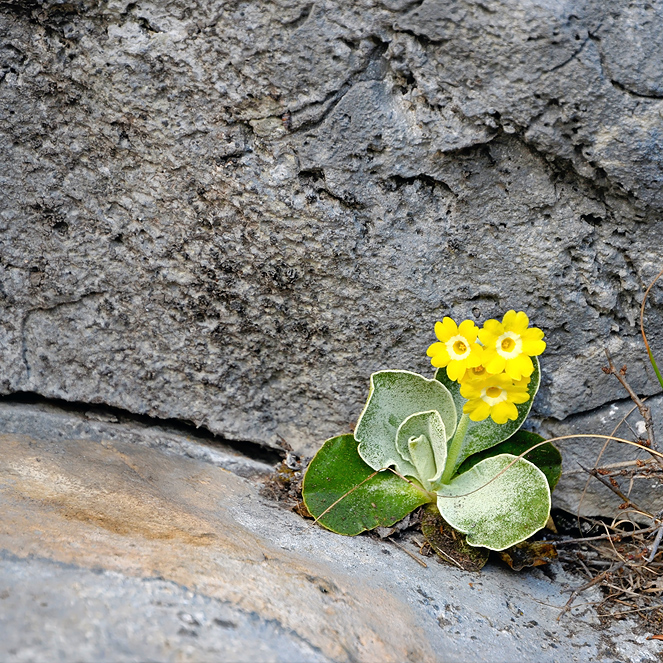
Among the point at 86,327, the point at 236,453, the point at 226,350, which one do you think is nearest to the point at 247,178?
the point at 226,350

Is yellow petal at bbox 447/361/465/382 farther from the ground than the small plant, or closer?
farther from the ground

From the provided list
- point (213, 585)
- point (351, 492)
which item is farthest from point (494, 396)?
point (213, 585)

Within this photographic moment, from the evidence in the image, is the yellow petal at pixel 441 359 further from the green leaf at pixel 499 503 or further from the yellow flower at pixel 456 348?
the green leaf at pixel 499 503

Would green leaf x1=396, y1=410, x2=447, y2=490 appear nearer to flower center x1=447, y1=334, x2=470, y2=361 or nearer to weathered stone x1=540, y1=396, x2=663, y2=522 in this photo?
flower center x1=447, y1=334, x2=470, y2=361

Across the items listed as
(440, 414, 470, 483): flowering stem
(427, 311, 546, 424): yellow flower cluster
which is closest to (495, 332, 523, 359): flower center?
(427, 311, 546, 424): yellow flower cluster

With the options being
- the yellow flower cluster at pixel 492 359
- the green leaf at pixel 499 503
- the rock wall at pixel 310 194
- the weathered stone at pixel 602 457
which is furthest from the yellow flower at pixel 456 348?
the weathered stone at pixel 602 457

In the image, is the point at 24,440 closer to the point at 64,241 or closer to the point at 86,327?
the point at 86,327
